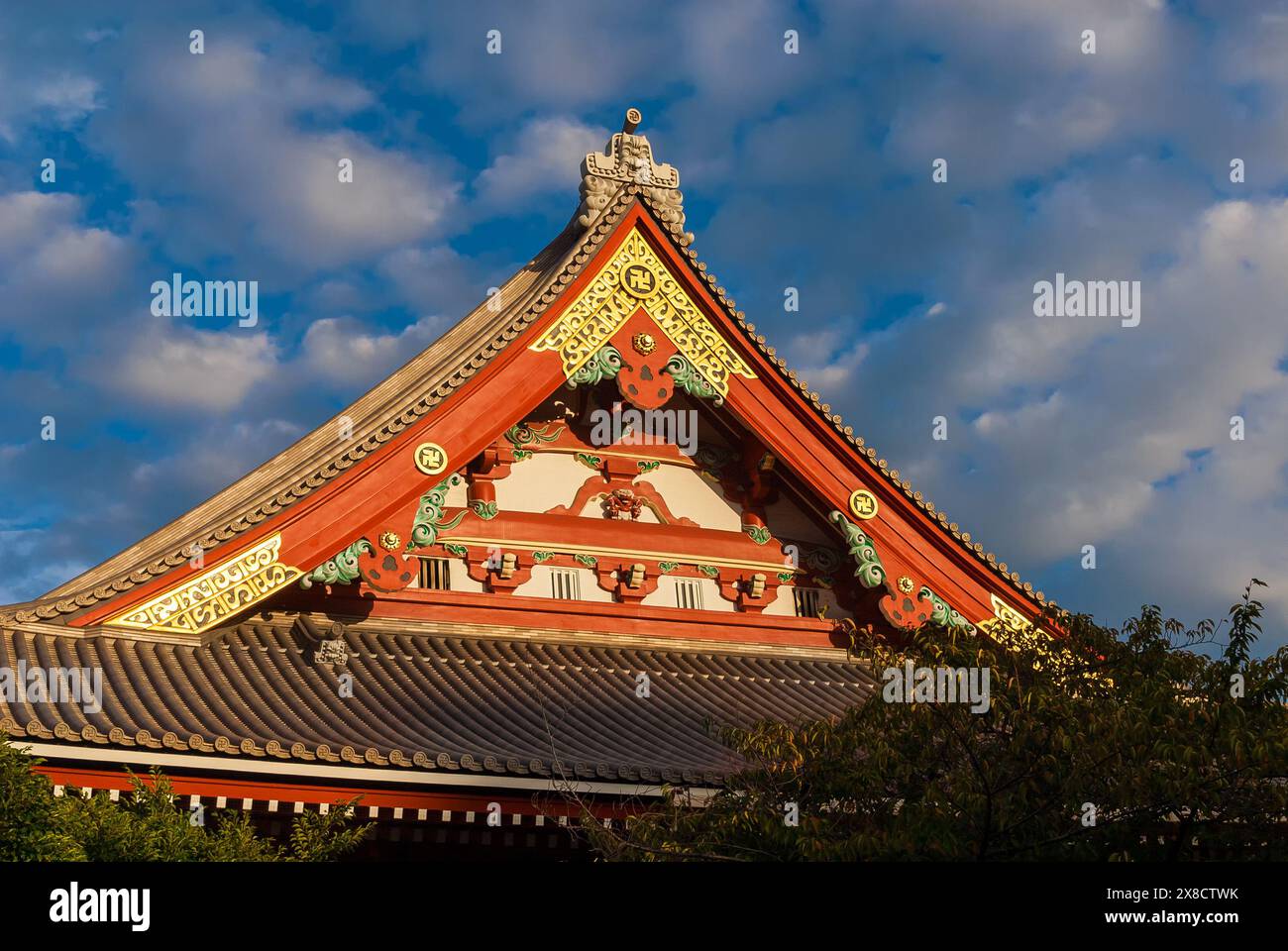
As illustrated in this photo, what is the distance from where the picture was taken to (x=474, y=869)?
746cm

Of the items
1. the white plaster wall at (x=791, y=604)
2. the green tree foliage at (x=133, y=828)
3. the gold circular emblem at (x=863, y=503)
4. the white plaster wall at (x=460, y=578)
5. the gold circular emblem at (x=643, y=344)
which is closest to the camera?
the green tree foliage at (x=133, y=828)

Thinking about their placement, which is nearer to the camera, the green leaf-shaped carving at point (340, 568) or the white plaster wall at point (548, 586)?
the green leaf-shaped carving at point (340, 568)

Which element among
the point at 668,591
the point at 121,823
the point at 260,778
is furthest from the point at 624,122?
the point at 121,823

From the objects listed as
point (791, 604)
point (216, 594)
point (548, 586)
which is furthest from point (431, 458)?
point (791, 604)

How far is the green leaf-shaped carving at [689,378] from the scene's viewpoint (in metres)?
14.1

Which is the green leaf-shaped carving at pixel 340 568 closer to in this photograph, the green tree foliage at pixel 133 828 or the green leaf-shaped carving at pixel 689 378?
the green tree foliage at pixel 133 828

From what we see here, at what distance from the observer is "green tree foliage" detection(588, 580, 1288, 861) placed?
25.7ft

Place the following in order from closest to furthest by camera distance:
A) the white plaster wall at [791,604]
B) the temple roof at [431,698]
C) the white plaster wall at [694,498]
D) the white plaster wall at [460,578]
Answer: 1. the temple roof at [431,698]
2. the white plaster wall at [460,578]
3. the white plaster wall at [694,498]
4. the white plaster wall at [791,604]

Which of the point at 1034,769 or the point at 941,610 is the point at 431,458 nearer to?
the point at 941,610

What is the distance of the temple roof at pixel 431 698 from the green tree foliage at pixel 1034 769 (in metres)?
1.77

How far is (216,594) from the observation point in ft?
38.7

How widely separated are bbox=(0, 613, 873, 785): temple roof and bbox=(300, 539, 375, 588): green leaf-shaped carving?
1.71 ft

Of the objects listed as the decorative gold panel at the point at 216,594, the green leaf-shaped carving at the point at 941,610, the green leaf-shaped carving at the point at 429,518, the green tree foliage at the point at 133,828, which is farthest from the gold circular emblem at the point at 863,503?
the green tree foliage at the point at 133,828

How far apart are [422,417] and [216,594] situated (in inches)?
97.8
